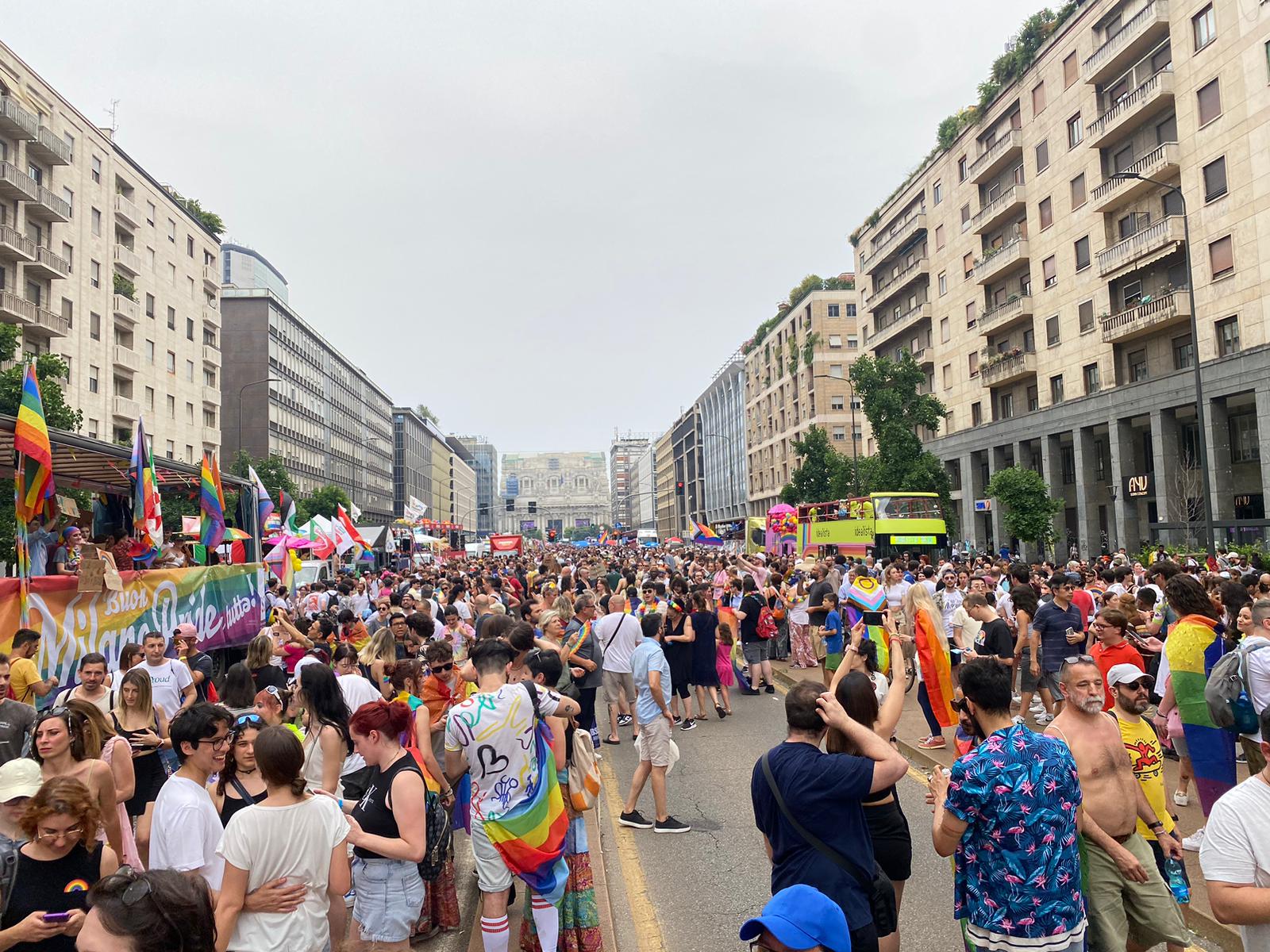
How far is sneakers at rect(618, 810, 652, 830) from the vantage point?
762 cm

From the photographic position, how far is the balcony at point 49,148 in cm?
3597

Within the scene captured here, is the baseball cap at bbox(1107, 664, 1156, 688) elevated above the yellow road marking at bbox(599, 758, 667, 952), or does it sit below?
above

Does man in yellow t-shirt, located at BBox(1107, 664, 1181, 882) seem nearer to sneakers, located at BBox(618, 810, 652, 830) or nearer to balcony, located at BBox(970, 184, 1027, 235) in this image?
sneakers, located at BBox(618, 810, 652, 830)

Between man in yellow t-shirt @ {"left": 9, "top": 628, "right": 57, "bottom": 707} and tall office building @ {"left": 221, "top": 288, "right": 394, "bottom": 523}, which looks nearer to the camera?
man in yellow t-shirt @ {"left": 9, "top": 628, "right": 57, "bottom": 707}

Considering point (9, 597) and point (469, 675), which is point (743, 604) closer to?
point (469, 675)

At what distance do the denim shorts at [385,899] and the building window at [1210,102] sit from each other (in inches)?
1348

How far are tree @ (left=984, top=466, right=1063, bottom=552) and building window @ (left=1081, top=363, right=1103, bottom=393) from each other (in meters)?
6.16

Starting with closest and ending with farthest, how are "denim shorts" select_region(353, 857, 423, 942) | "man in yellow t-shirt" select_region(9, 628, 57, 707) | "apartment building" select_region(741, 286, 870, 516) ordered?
"denim shorts" select_region(353, 857, 423, 942)
"man in yellow t-shirt" select_region(9, 628, 57, 707)
"apartment building" select_region(741, 286, 870, 516)

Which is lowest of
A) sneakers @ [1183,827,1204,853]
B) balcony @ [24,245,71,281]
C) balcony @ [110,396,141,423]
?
sneakers @ [1183,827,1204,853]

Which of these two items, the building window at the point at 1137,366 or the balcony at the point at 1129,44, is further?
the building window at the point at 1137,366

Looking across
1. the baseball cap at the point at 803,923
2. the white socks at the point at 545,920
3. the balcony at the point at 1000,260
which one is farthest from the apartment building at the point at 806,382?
the baseball cap at the point at 803,923

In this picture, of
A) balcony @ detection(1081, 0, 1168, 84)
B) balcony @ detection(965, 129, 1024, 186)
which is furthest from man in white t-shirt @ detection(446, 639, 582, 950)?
balcony @ detection(965, 129, 1024, 186)

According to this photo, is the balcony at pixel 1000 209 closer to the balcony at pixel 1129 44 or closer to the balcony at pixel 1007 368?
the balcony at pixel 1129 44

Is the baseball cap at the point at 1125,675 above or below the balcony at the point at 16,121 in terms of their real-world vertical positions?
below
